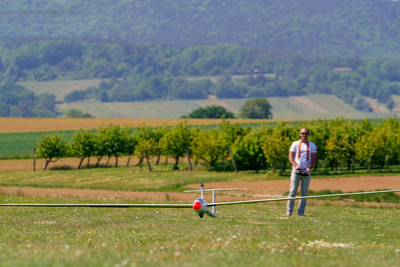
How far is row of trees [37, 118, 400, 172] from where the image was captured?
54344 millimetres

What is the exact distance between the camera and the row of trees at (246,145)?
5434cm

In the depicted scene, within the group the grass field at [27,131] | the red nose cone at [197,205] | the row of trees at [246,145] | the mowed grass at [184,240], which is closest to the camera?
the mowed grass at [184,240]

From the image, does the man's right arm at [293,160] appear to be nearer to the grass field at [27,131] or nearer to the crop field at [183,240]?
the crop field at [183,240]

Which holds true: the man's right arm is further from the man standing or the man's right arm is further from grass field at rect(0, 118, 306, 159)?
grass field at rect(0, 118, 306, 159)

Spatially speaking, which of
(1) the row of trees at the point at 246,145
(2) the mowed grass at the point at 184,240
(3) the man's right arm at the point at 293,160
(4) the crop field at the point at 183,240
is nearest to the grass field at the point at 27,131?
(1) the row of trees at the point at 246,145

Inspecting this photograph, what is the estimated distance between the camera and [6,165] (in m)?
55.6

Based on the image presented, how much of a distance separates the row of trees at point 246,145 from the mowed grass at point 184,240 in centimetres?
3887

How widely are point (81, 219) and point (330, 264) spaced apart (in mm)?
8185

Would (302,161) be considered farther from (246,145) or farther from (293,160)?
(246,145)

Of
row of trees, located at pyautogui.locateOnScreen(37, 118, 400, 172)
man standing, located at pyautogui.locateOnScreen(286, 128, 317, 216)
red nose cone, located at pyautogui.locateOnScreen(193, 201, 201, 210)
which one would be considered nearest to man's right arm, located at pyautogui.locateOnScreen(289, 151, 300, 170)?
man standing, located at pyautogui.locateOnScreen(286, 128, 317, 216)

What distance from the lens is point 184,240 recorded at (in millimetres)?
9828

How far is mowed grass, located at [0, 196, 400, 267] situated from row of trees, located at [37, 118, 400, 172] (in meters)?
38.9

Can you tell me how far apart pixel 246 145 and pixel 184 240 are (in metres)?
48.9

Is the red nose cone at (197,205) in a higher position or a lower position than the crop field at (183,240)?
higher
